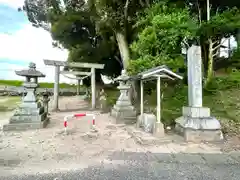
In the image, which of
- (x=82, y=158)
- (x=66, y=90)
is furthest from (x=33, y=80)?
(x=66, y=90)

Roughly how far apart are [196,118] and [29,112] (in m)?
5.68

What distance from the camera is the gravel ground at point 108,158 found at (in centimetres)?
335

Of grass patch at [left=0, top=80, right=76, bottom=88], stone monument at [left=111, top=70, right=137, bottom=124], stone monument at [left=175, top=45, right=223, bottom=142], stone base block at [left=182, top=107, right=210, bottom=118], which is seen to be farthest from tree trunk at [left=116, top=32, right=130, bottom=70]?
grass patch at [left=0, top=80, right=76, bottom=88]

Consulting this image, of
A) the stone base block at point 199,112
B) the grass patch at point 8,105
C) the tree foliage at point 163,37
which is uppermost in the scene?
the tree foliage at point 163,37

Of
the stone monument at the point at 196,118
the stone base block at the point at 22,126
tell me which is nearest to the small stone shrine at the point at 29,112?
the stone base block at the point at 22,126

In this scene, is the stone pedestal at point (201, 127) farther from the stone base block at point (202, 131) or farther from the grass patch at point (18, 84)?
the grass patch at point (18, 84)

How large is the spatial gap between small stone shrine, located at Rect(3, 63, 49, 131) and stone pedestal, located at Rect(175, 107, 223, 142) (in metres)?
5.06

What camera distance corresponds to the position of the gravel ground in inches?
132

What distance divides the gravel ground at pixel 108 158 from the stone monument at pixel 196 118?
13.2 inches

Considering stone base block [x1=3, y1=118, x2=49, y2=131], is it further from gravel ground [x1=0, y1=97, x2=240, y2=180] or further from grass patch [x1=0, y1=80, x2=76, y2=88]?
grass patch [x1=0, y1=80, x2=76, y2=88]

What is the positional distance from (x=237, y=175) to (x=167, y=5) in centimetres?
829

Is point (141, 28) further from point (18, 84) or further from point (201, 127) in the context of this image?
point (18, 84)

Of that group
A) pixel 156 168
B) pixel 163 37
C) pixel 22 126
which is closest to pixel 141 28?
pixel 163 37

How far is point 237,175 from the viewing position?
3320 mm
